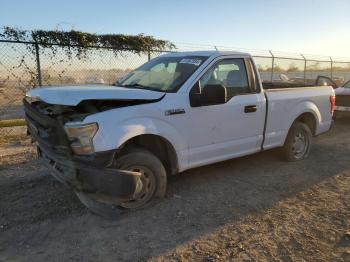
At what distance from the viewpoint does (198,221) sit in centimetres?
423

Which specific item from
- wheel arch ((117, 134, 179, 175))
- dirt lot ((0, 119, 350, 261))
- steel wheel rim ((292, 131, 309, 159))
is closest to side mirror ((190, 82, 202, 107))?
wheel arch ((117, 134, 179, 175))

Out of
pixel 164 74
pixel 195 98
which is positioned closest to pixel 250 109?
pixel 195 98

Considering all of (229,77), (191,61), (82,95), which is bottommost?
(82,95)

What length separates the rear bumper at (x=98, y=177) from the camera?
3824 millimetres

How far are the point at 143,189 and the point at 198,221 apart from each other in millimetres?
784

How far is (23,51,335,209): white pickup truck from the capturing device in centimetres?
389

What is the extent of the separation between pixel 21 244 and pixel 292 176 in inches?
163

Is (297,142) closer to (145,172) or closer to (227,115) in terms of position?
(227,115)

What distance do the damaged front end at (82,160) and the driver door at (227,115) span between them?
45.9 inches

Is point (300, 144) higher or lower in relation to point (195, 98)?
lower

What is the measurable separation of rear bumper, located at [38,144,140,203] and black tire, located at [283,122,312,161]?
354 cm

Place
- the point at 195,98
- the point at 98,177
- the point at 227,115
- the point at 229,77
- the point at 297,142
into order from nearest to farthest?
the point at 98,177 → the point at 195,98 → the point at 227,115 → the point at 229,77 → the point at 297,142

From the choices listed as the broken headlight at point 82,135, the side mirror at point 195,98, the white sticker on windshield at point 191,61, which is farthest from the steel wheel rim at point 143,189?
the white sticker on windshield at point 191,61

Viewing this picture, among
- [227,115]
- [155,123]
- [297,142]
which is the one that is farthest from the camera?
[297,142]
